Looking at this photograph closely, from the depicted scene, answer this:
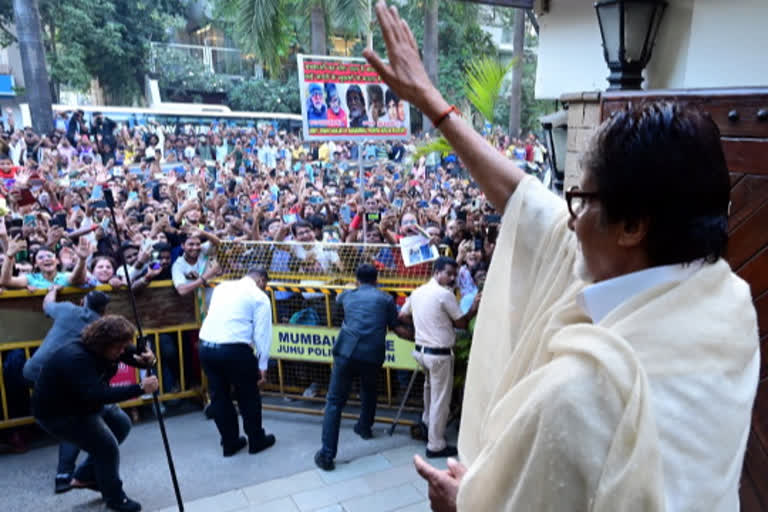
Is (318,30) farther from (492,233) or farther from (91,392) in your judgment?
(91,392)

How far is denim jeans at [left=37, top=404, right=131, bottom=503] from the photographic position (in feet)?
12.9

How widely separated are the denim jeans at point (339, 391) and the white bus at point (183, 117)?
18.4 metres

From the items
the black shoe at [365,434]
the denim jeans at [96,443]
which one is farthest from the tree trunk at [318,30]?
the denim jeans at [96,443]

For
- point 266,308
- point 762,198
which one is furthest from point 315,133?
point 762,198

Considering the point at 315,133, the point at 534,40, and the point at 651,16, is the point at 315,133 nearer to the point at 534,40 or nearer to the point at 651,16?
the point at 651,16

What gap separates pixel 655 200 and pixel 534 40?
34313 millimetres

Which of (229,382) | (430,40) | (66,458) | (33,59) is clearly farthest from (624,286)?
(430,40)

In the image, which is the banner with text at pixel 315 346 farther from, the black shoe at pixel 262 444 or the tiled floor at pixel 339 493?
the tiled floor at pixel 339 493

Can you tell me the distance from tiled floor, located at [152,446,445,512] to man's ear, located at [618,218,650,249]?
3746 millimetres

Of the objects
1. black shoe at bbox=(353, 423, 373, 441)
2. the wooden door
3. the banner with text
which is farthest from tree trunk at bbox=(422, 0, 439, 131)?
the wooden door

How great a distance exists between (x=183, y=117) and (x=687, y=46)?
837 inches

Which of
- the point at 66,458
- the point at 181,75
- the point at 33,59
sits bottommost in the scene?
the point at 66,458

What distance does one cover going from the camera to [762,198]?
96.8 inches

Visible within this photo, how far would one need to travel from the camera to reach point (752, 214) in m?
2.51
